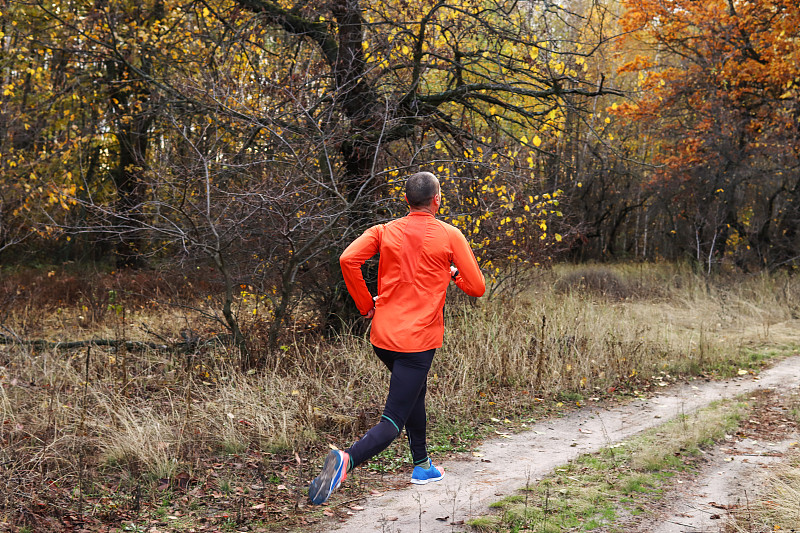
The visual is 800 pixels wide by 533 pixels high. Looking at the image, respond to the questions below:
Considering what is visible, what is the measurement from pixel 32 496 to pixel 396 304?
246 centimetres

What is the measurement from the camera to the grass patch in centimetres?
396

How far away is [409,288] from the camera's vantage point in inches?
152

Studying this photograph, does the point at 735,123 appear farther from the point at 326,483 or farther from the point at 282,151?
the point at 326,483

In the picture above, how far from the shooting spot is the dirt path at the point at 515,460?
4000 mm

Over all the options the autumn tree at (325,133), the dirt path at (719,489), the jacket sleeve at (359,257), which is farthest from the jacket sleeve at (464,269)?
the autumn tree at (325,133)

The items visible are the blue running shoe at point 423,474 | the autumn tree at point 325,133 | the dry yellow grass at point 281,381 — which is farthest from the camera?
the autumn tree at point 325,133

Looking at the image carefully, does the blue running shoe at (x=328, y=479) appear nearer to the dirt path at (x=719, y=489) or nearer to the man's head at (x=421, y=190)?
the man's head at (x=421, y=190)

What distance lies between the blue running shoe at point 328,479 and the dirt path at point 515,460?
42 cm

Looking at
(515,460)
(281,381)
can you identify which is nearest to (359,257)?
(515,460)

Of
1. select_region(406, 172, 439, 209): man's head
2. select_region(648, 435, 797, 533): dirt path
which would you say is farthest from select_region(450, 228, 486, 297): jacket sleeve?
select_region(648, 435, 797, 533): dirt path

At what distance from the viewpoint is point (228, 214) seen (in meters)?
6.99

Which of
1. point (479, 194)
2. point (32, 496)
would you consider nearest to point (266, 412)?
point (32, 496)

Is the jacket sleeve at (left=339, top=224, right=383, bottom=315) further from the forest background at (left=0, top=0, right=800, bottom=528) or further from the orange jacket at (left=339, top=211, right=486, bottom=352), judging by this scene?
the forest background at (left=0, top=0, right=800, bottom=528)

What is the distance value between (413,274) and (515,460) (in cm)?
227
